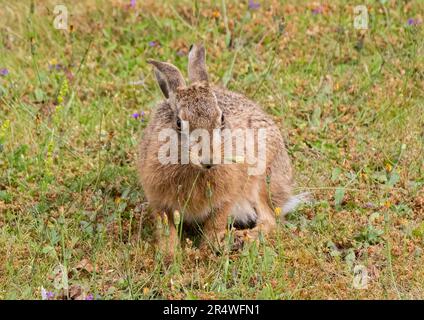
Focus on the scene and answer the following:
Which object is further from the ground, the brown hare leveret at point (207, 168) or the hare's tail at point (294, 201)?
the brown hare leveret at point (207, 168)

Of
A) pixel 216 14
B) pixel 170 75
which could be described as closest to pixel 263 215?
pixel 170 75

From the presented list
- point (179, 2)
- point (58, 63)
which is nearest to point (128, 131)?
point (58, 63)

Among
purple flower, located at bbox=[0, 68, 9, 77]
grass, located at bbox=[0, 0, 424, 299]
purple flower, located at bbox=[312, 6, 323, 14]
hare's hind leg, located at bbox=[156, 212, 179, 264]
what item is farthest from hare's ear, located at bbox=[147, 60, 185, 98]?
purple flower, located at bbox=[312, 6, 323, 14]

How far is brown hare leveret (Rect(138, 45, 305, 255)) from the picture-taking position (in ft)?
21.8

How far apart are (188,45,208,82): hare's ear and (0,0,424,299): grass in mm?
881

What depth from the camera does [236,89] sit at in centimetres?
908

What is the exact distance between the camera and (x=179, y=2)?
33.0 ft

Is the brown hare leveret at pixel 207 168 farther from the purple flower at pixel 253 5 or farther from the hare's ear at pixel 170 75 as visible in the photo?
the purple flower at pixel 253 5

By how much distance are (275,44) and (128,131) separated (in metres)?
1.88

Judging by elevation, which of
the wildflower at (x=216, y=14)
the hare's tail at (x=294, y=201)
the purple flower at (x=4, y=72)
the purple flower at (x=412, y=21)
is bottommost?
the hare's tail at (x=294, y=201)

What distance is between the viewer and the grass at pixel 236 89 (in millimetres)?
6547

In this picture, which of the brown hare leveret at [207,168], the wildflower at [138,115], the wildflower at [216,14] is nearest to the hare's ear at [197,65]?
the brown hare leveret at [207,168]

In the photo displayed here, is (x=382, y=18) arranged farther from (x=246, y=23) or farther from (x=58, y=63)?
(x=58, y=63)

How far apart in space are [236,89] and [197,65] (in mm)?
1745
